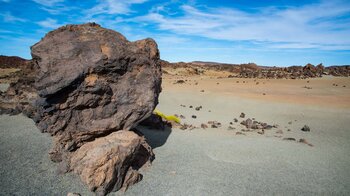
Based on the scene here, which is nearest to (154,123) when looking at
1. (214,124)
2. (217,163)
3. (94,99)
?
(214,124)

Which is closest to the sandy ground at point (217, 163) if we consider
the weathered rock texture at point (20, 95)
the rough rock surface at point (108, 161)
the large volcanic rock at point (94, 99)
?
the rough rock surface at point (108, 161)

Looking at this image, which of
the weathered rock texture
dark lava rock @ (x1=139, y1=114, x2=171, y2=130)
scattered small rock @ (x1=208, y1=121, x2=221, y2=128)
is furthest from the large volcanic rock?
the weathered rock texture

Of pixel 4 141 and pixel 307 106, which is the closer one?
pixel 4 141

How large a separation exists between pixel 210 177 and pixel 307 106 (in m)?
10.8

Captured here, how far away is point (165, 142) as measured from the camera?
7180 mm

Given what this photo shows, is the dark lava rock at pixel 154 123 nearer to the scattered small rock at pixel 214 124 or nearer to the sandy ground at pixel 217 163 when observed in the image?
the sandy ground at pixel 217 163

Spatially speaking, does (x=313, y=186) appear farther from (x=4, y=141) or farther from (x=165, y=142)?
(x=4, y=141)

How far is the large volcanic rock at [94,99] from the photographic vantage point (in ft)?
15.4

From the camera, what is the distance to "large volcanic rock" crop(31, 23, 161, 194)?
469 cm

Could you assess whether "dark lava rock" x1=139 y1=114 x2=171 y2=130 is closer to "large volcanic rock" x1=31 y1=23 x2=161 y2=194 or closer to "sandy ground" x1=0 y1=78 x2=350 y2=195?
"sandy ground" x1=0 y1=78 x2=350 y2=195

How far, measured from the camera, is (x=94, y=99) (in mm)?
5348

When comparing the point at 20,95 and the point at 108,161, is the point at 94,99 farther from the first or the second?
the point at 20,95

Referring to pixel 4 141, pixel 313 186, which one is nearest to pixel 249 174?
pixel 313 186

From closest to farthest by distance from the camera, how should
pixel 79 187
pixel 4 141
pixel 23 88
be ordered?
1. pixel 79 187
2. pixel 4 141
3. pixel 23 88
